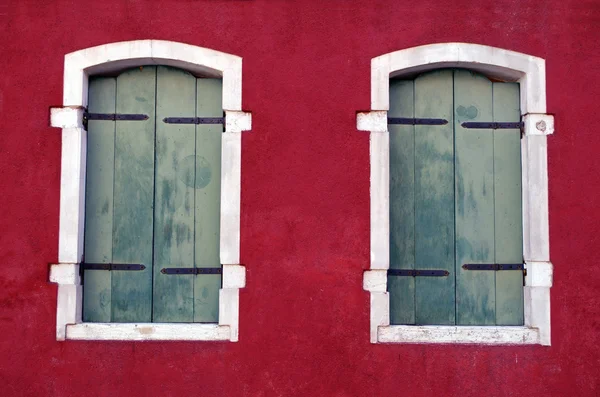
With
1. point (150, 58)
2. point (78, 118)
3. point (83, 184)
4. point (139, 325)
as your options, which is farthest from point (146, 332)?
point (150, 58)

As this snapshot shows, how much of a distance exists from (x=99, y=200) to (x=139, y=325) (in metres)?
0.86

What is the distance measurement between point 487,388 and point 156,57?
9.77 ft

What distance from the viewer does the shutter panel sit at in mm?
4820

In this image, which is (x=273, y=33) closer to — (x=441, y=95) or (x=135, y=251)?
(x=441, y=95)

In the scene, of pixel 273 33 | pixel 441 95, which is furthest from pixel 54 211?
pixel 441 95

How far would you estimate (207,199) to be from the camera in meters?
4.84

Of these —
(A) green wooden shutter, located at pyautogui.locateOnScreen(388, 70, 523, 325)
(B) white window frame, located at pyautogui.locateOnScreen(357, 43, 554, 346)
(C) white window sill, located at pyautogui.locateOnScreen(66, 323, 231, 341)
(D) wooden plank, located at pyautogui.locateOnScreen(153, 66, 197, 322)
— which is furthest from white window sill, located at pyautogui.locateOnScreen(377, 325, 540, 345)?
(D) wooden plank, located at pyautogui.locateOnScreen(153, 66, 197, 322)

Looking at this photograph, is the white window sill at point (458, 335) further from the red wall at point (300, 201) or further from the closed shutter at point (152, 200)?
the closed shutter at point (152, 200)

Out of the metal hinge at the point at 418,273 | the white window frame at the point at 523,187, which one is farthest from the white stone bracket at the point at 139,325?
the metal hinge at the point at 418,273

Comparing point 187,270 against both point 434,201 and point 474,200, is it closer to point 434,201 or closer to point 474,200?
point 434,201

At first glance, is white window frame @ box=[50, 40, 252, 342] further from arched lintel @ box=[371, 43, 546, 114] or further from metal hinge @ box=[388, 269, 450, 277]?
metal hinge @ box=[388, 269, 450, 277]

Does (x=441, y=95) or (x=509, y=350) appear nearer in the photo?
(x=509, y=350)

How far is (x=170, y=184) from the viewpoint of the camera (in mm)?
4852

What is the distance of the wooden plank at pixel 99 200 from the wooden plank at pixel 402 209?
1853mm
